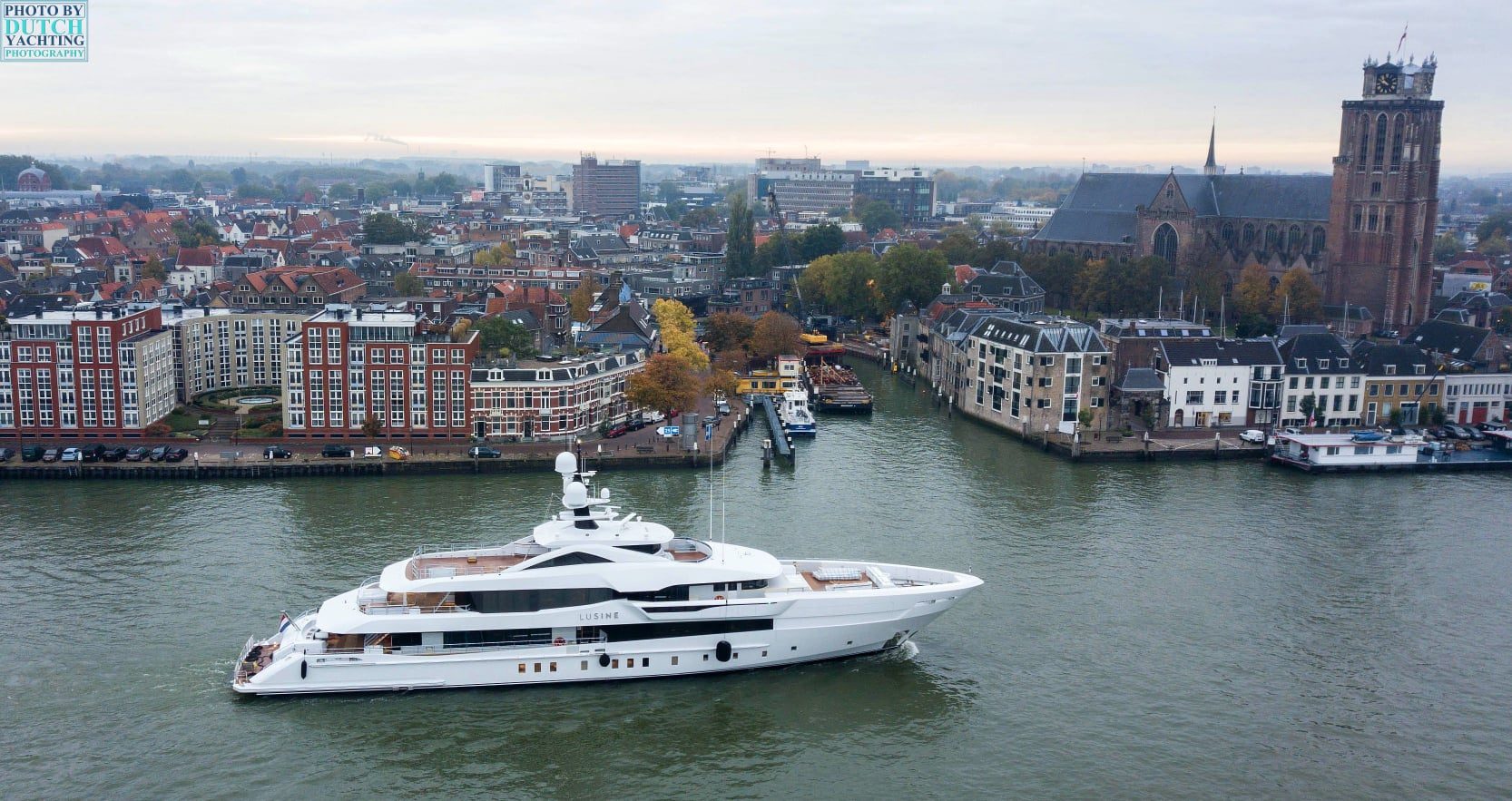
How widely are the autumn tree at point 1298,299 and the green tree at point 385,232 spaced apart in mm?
54612

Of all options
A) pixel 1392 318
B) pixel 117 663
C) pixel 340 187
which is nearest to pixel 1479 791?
pixel 117 663

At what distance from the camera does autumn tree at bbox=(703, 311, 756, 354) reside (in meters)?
50.8

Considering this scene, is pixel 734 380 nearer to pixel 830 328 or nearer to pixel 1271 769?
pixel 830 328

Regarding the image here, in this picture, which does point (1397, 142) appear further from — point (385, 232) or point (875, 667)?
point (385, 232)

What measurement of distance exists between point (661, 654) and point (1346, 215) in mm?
50245

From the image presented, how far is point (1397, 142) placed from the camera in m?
56.2

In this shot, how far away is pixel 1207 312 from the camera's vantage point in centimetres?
6091

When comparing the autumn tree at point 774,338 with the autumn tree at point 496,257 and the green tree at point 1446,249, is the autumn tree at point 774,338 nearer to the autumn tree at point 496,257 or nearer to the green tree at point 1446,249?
the autumn tree at point 496,257

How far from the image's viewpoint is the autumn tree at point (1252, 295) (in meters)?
56.6

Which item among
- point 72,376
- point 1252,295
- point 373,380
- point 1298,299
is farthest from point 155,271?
point 1298,299

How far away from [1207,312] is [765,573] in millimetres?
46767

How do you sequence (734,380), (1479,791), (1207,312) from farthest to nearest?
(1207,312) → (734,380) → (1479,791)

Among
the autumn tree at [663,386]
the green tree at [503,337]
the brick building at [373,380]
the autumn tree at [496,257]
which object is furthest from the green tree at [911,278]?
the brick building at [373,380]

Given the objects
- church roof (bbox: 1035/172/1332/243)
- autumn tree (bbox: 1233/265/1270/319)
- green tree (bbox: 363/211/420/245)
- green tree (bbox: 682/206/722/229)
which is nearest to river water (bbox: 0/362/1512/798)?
autumn tree (bbox: 1233/265/1270/319)
